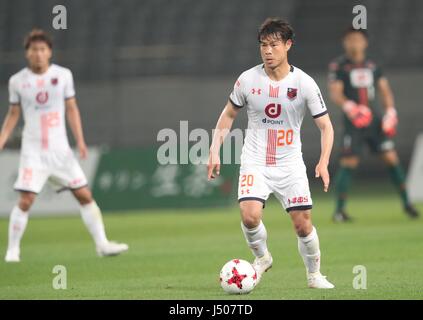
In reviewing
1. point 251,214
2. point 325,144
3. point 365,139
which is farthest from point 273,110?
point 365,139

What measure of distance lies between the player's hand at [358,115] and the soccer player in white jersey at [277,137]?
5837 millimetres

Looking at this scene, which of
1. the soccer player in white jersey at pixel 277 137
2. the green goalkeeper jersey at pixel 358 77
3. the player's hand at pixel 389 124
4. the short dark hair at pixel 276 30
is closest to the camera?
the short dark hair at pixel 276 30

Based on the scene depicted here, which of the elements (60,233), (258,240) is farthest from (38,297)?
(60,233)

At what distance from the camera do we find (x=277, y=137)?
8.09m

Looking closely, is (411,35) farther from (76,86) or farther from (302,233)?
(302,233)

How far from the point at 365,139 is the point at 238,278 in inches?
261

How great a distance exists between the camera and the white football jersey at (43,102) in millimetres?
10516

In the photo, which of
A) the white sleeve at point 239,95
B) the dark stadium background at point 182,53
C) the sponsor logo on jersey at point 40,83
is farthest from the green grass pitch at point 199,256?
the dark stadium background at point 182,53

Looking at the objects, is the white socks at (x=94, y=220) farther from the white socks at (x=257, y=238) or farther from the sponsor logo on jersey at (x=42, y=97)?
the white socks at (x=257, y=238)

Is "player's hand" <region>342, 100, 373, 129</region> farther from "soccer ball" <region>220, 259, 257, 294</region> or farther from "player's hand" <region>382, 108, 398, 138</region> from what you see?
"soccer ball" <region>220, 259, 257, 294</region>

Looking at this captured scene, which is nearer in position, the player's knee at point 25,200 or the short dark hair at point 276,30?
the short dark hair at point 276,30

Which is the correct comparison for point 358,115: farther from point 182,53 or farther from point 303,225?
point 182,53

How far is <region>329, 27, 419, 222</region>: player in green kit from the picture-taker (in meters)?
13.8

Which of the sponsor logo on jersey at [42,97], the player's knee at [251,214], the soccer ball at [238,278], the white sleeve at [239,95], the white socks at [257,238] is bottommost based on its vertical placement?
the soccer ball at [238,278]
